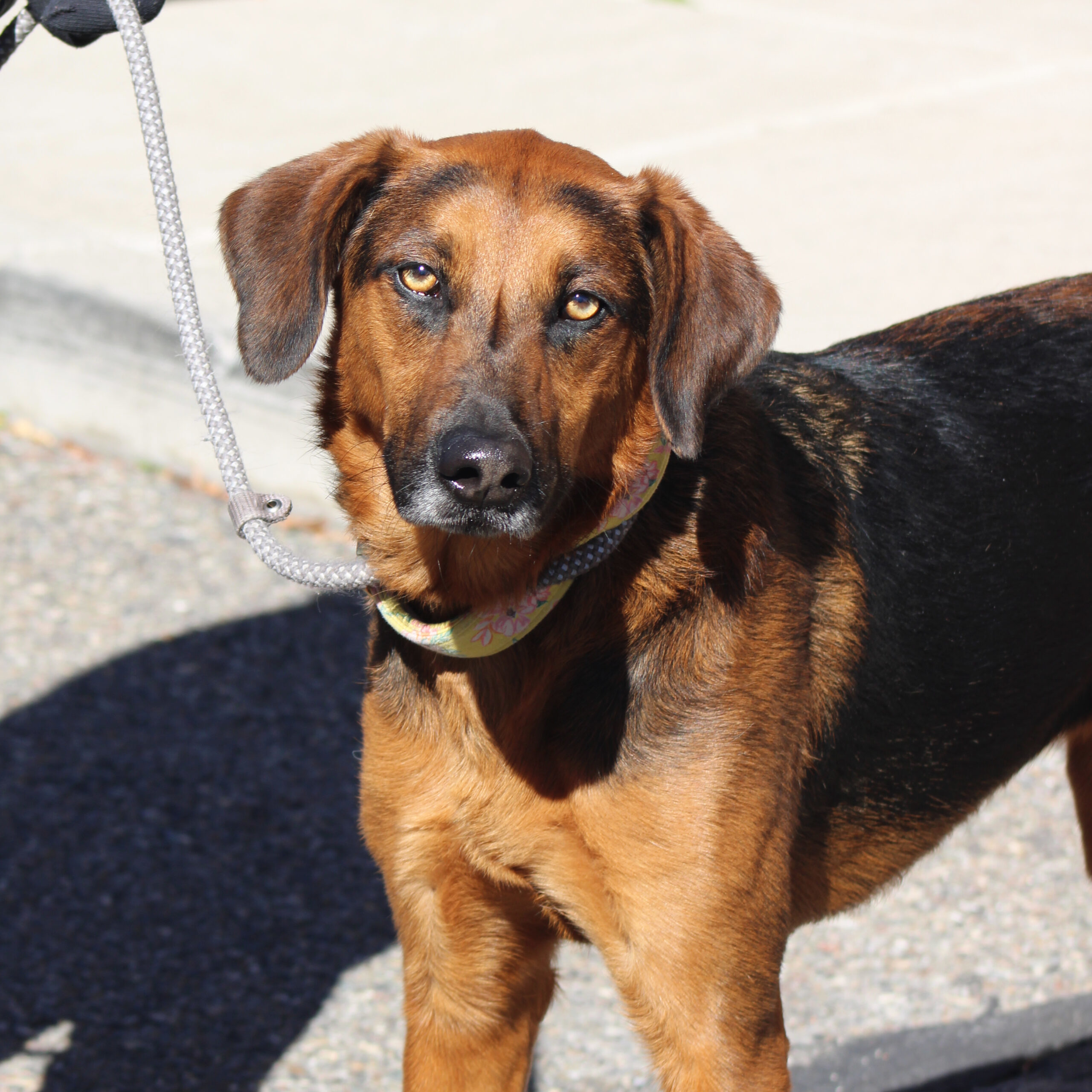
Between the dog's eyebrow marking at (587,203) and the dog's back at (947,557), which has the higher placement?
the dog's eyebrow marking at (587,203)

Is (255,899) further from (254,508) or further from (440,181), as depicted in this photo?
(440,181)

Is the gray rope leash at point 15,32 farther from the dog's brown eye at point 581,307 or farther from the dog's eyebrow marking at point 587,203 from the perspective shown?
the dog's brown eye at point 581,307

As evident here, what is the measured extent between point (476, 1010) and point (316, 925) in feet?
3.96

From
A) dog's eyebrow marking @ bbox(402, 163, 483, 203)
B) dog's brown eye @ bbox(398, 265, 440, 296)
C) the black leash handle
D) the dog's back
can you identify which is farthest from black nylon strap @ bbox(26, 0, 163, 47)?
the dog's back

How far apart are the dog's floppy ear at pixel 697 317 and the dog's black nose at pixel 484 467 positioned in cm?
32

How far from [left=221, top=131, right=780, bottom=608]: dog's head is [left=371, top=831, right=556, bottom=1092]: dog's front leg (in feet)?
1.81

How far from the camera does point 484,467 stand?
97.9 inches

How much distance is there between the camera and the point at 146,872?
434 cm

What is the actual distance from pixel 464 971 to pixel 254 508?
3.46 ft

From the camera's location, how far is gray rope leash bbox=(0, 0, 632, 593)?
9.11 ft

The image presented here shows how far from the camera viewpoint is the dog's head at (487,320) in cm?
267

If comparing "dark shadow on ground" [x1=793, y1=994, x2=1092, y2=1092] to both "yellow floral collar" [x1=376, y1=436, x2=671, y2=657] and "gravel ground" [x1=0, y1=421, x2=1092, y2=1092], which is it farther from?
"yellow floral collar" [x1=376, y1=436, x2=671, y2=657]

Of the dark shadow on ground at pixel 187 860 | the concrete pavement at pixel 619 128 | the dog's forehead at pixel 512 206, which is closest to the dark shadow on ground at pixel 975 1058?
the dark shadow on ground at pixel 187 860

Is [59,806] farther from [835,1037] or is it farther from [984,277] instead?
[984,277]
